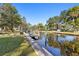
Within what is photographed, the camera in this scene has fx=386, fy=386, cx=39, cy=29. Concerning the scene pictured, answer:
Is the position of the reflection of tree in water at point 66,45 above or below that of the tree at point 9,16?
below

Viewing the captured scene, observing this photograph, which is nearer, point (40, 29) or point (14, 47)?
point (14, 47)

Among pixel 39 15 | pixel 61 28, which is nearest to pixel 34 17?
pixel 39 15

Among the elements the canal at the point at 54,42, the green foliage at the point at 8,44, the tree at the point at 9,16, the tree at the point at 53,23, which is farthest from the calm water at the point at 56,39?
the tree at the point at 9,16

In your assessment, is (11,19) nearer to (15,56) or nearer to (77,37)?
(15,56)

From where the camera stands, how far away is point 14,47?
5.58 metres

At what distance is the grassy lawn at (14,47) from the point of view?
554 cm

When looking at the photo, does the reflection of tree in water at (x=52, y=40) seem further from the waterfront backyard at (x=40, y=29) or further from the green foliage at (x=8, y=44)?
the green foliage at (x=8, y=44)

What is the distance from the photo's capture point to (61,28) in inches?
222

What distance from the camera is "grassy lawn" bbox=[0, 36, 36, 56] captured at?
5.54 meters

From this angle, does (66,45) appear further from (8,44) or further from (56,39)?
(8,44)

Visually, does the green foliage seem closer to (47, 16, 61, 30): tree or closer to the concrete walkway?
the concrete walkway

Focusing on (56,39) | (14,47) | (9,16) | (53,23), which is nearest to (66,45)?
(56,39)

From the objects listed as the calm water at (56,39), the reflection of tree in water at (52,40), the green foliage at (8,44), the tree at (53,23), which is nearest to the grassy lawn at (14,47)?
the green foliage at (8,44)

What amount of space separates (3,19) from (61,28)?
853 mm
